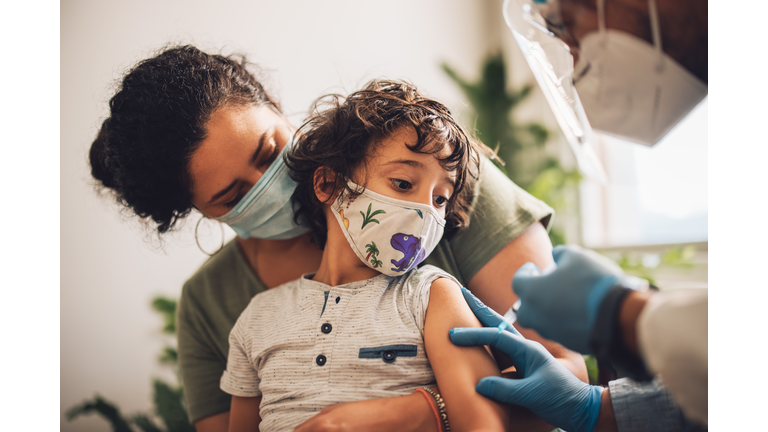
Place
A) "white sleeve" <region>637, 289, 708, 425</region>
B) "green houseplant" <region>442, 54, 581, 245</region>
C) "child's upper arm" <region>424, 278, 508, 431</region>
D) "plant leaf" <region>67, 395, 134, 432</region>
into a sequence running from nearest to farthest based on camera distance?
"white sleeve" <region>637, 289, 708, 425</region> → "child's upper arm" <region>424, 278, 508, 431</region> → "plant leaf" <region>67, 395, 134, 432</region> → "green houseplant" <region>442, 54, 581, 245</region>

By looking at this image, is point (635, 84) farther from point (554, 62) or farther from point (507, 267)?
point (507, 267)

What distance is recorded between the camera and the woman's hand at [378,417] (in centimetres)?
81

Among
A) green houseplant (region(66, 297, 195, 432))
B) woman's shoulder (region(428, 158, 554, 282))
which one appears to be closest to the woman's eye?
woman's shoulder (region(428, 158, 554, 282))

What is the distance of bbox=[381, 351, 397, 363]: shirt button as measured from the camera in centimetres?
91

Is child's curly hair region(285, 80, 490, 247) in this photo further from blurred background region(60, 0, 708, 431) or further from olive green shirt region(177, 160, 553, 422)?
blurred background region(60, 0, 708, 431)

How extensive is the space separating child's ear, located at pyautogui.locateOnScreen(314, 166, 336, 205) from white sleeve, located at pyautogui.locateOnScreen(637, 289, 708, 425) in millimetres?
713

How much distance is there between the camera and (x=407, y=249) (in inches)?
37.7

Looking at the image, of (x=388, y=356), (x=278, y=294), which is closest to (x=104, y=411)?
(x=278, y=294)
